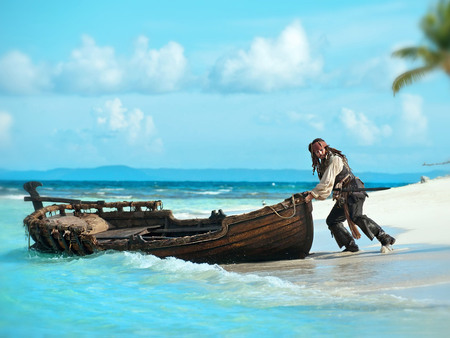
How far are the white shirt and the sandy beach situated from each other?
3.56 feet

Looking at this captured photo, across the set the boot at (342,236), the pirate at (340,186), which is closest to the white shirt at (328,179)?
the pirate at (340,186)

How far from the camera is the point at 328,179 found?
9.09m

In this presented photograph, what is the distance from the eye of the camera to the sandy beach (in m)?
7.27

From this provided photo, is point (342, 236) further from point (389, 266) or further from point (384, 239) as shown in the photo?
point (389, 266)

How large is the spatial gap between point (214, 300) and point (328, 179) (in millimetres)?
2701

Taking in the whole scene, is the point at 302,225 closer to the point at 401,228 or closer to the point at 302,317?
the point at 302,317

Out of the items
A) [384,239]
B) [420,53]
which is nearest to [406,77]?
[420,53]

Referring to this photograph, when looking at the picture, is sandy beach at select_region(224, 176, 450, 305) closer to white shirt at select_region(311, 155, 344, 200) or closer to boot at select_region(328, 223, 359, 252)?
boot at select_region(328, 223, 359, 252)

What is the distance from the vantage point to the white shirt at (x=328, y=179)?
9.04 meters

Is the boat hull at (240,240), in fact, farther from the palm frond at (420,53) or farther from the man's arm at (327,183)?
the palm frond at (420,53)

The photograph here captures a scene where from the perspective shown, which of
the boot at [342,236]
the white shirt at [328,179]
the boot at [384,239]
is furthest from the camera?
the boot at [342,236]

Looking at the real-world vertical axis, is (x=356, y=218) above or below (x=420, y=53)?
below

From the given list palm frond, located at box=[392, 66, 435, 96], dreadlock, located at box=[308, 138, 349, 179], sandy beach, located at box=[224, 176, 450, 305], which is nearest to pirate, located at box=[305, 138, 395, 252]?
dreadlock, located at box=[308, 138, 349, 179]

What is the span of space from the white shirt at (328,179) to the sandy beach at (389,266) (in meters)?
1.09
